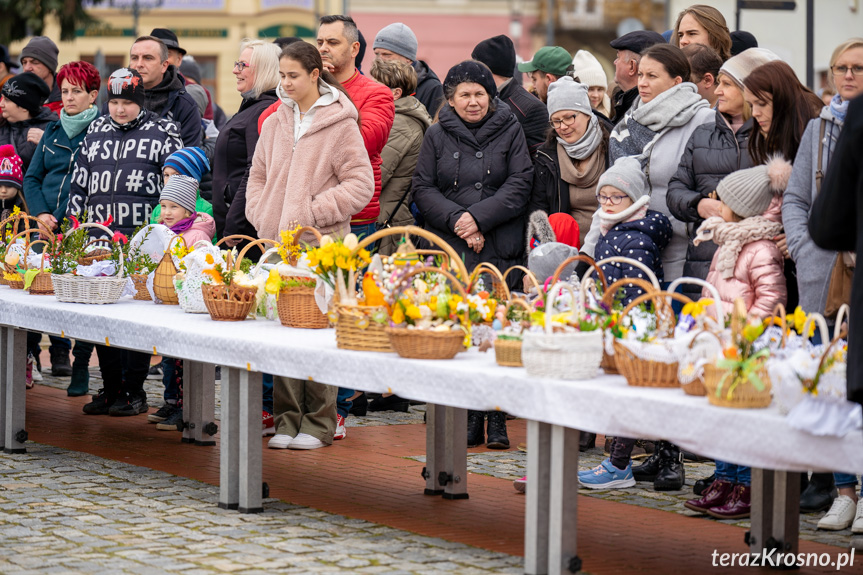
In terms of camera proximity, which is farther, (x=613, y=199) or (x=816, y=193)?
(x=613, y=199)

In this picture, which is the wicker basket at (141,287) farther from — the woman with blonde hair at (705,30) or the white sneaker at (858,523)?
the white sneaker at (858,523)

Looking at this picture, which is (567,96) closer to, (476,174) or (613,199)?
(476,174)

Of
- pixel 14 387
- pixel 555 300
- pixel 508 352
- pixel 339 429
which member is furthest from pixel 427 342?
pixel 14 387

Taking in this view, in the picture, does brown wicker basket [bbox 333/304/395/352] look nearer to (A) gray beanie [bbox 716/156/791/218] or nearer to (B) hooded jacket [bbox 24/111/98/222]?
(A) gray beanie [bbox 716/156/791/218]

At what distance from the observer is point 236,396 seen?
5434mm

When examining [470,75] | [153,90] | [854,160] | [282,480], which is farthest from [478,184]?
[854,160]

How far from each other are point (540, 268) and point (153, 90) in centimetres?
327

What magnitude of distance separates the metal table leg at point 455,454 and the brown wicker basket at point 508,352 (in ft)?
4.02

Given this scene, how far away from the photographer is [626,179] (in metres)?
5.82

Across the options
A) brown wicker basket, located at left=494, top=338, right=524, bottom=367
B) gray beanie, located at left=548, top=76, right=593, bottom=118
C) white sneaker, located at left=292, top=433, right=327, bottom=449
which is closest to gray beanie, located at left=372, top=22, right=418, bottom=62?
gray beanie, located at left=548, top=76, right=593, bottom=118

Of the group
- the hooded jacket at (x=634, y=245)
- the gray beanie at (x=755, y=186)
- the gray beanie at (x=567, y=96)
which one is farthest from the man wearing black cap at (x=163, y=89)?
the gray beanie at (x=755, y=186)

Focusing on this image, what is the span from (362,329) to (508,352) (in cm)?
66

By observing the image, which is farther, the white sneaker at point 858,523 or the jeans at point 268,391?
the jeans at point 268,391

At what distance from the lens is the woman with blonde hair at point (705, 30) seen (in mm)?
7012
